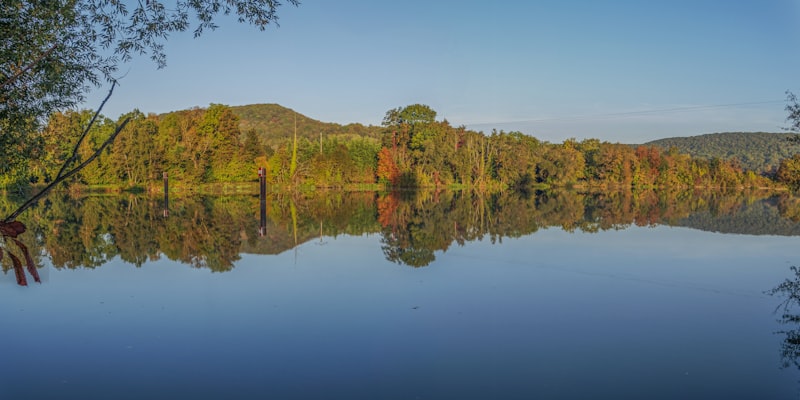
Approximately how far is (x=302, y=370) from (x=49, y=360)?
8.09ft

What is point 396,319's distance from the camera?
7293 mm

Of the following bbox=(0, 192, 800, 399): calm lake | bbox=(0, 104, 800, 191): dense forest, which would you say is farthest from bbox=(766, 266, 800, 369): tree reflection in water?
bbox=(0, 104, 800, 191): dense forest

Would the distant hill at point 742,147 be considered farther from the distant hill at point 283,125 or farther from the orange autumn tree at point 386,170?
the orange autumn tree at point 386,170

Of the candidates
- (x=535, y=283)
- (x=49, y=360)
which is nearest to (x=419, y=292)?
(x=535, y=283)

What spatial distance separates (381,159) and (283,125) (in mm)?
72945

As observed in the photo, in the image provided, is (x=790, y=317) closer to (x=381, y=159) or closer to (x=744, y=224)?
(x=744, y=224)

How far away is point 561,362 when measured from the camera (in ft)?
18.5

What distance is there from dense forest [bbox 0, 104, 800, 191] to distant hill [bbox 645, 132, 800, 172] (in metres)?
24.8

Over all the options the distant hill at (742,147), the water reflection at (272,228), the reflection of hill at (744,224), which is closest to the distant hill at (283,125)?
the distant hill at (742,147)

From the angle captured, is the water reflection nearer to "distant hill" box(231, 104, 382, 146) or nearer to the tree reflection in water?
the tree reflection in water

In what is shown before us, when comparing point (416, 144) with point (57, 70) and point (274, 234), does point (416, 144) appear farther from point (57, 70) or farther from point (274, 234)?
point (57, 70)

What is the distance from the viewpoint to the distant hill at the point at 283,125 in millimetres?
120294

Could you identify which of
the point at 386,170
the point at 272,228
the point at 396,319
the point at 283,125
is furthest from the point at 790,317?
the point at 283,125

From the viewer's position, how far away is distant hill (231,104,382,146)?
4736 inches
